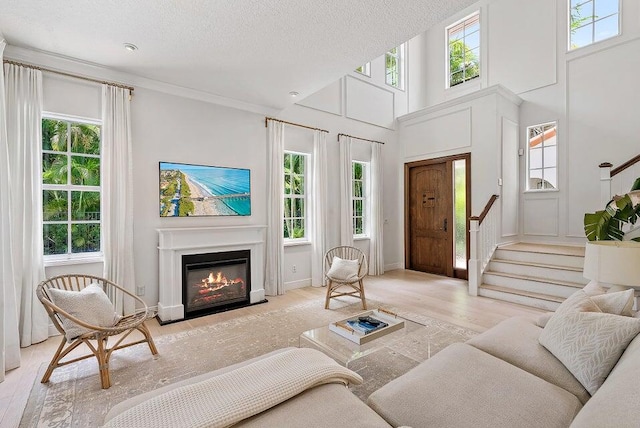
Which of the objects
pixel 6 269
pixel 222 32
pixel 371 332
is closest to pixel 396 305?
pixel 371 332

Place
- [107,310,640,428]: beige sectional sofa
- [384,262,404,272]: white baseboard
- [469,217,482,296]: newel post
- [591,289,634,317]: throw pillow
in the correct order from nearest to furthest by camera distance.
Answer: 1. [107,310,640,428]: beige sectional sofa
2. [591,289,634,317]: throw pillow
3. [469,217,482,296]: newel post
4. [384,262,404,272]: white baseboard

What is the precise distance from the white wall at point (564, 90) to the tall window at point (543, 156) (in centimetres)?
10

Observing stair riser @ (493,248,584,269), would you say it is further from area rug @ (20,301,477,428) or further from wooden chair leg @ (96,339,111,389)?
wooden chair leg @ (96,339,111,389)

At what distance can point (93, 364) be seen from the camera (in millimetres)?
2564

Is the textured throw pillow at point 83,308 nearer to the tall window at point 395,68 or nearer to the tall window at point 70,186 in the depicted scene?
the tall window at point 70,186

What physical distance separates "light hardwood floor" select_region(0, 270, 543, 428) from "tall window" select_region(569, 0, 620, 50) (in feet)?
14.9

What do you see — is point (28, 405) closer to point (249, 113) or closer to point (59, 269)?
point (59, 269)

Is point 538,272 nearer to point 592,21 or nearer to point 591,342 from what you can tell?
point 591,342

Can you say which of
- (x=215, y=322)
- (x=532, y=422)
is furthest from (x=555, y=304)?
(x=215, y=322)

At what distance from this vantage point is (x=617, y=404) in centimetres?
91

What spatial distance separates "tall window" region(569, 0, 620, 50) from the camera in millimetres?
4711

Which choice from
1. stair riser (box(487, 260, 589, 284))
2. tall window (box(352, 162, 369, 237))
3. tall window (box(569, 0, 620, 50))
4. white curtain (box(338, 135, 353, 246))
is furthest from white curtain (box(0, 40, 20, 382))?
tall window (box(569, 0, 620, 50))

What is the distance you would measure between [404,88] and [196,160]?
492cm

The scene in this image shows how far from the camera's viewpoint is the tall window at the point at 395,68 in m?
6.44
